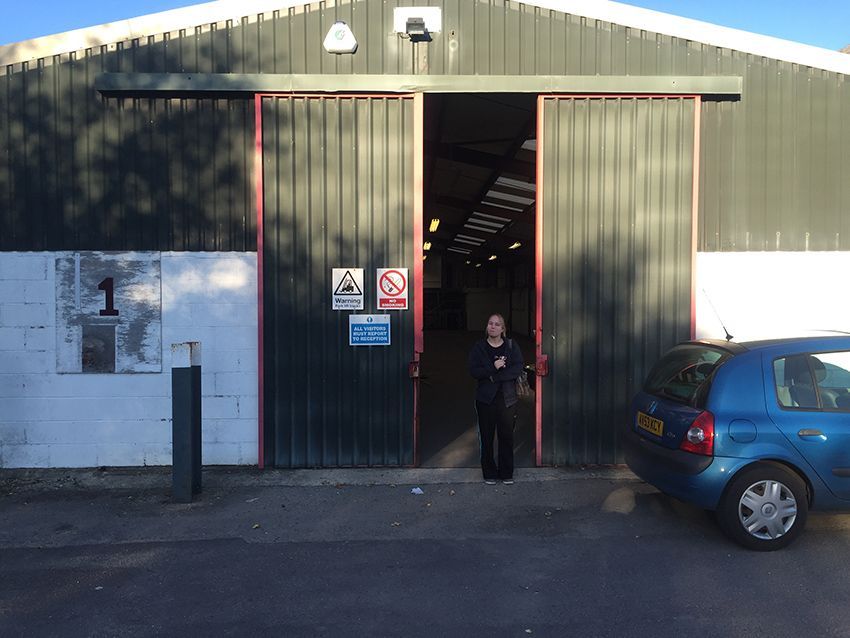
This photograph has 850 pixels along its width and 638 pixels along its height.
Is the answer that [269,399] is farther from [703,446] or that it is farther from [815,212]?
[815,212]

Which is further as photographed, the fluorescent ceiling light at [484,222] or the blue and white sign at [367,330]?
the fluorescent ceiling light at [484,222]

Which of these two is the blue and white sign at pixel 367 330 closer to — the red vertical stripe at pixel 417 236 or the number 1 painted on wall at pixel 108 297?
the red vertical stripe at pixel 417 236

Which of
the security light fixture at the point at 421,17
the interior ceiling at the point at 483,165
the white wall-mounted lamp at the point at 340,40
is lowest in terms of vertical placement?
the interior ceiling at the point at 483,165

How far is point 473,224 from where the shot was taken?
68.8 ft

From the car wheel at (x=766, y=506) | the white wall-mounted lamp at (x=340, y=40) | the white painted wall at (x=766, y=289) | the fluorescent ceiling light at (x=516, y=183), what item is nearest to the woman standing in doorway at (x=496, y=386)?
the car wheel at (x=766, y=506)

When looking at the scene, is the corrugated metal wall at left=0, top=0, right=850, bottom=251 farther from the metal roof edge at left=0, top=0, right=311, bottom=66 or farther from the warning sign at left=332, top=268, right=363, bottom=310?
the warning sign at left=332, top=268, right=363, bottom=310

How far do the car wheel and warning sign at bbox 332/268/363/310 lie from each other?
13.4 feet

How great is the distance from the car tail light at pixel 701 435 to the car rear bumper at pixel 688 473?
0.15ft

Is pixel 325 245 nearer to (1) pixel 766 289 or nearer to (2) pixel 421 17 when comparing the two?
(2) pixel 421 17

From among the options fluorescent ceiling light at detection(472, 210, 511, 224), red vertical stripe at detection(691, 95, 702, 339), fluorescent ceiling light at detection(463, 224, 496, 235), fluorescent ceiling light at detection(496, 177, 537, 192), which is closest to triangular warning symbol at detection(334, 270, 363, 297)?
red vertical stripe at detection(691, 95, 702, 339)

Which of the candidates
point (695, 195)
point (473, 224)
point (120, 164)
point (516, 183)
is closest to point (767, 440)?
point (695, 195)

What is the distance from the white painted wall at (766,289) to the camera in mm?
7488

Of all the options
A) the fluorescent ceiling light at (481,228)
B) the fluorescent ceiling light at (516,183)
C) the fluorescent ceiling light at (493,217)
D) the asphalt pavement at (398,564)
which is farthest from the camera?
the fluorescent ceiling light at (481,228)

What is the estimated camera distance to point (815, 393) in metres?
5.03
